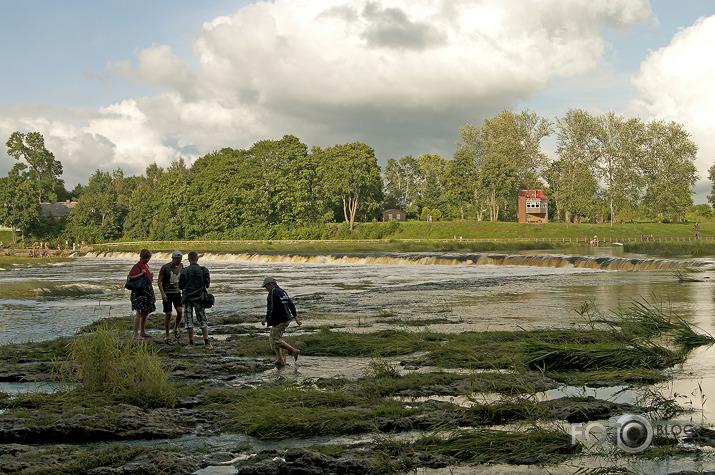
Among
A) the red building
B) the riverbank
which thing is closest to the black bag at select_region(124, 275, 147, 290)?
the riverbank

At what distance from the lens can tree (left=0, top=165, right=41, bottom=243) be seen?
94.7 m

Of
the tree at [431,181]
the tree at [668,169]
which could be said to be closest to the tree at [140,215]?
the tree at [431,181]

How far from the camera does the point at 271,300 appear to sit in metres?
11.1

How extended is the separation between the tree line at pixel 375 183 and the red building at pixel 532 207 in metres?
2.33

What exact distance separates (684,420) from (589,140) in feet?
304

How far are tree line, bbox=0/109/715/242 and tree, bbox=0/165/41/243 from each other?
16 cm

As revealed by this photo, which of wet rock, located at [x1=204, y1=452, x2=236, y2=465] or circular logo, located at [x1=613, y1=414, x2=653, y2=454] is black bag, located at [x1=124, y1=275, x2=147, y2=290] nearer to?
wet rock, located at [x1=204, y1=452, x2=236, y2=465]

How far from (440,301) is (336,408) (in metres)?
15.4

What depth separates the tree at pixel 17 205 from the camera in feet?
311

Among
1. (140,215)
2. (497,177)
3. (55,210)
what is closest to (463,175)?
(497,177)

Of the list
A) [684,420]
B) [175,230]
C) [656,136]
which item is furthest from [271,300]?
[656,136]

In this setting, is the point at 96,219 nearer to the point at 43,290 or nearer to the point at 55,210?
the point at 55,210

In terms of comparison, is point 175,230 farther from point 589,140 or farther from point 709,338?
point 709,338

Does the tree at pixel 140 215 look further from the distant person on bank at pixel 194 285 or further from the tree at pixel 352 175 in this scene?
the distant person on bank at pixel 194 285
